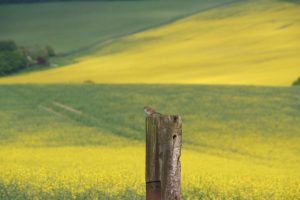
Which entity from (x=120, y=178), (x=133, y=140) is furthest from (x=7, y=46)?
(x=120, y=178)

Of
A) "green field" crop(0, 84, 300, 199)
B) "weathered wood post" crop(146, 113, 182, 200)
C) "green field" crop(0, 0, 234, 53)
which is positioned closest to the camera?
"weathered wood post" crop(146, 113, 182, 200)

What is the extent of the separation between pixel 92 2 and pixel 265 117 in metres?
57.3

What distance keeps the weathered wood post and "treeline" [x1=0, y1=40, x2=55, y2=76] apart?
47.7 metres

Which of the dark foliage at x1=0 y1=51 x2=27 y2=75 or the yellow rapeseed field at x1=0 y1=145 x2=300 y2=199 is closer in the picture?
the yellow rapeseed field at x1=0 y1=145 x2=300 y2=199

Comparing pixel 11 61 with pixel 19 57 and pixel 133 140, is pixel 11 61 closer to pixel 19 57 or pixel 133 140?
pixel 19 57

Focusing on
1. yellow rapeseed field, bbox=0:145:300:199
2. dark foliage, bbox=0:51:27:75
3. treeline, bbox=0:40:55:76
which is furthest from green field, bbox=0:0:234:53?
yellow rapeseed field, bbox=0:145:300:199

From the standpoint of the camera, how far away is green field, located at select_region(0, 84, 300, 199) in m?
14.6

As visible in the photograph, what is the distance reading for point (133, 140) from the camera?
23156mm

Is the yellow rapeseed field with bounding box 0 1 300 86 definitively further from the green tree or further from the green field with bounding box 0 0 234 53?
the green tree

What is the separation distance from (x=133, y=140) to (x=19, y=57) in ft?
111

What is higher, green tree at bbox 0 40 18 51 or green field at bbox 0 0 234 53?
green field at bbox 0 0 234 53

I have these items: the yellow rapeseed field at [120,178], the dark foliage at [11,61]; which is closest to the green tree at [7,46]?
the dark foliage at [11,61]

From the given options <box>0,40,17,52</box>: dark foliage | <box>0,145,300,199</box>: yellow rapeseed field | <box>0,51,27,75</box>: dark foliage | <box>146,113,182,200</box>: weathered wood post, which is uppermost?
<box>0,40,17,52</box>: dark foliage

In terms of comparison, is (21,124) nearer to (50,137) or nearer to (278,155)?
(50,137)
